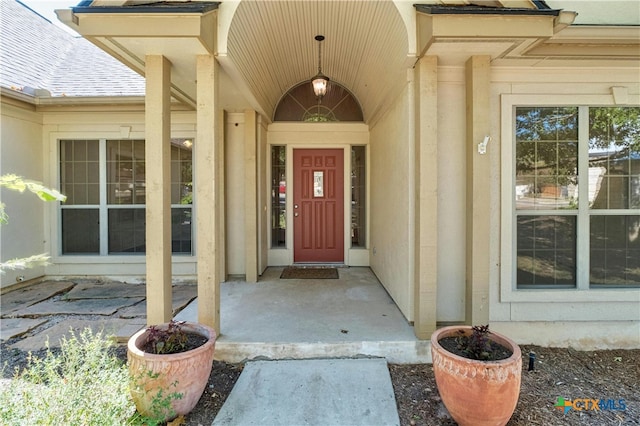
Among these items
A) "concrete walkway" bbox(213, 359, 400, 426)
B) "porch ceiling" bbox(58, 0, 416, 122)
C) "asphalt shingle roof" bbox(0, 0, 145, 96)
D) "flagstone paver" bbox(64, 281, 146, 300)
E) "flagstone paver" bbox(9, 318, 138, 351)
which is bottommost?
"concrete walkway" bbox(213, 359, 400, 426)

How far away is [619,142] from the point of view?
3.23 m

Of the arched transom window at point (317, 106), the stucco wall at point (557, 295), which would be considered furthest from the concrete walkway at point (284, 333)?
the arched transom window at point (317, 106)

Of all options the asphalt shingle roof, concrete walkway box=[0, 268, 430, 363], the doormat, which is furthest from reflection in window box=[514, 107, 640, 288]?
the asphalt shingle roof

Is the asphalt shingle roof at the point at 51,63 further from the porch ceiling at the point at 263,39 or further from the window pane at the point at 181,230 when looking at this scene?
the porch ceiling at the point at 263,39

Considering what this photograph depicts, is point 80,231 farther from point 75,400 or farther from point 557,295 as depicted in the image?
point 557,295

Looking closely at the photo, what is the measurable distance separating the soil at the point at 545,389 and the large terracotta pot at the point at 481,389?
21cm

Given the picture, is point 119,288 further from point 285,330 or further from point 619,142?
point 619,142

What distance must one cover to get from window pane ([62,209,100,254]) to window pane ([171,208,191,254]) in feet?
4.08

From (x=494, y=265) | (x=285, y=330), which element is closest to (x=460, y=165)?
(x=494, y=265)

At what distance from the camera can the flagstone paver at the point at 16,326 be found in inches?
128

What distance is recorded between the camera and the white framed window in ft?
16.5

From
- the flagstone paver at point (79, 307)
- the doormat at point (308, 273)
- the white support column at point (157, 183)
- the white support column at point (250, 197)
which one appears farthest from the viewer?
the doormat at point (308, 273)

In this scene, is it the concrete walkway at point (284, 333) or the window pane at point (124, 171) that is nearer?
the concrete walkway at point (284, 333)

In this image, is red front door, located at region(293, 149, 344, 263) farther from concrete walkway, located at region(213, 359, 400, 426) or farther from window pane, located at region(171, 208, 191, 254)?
concrete walkway, located at region(213, 359, 400, 426)
